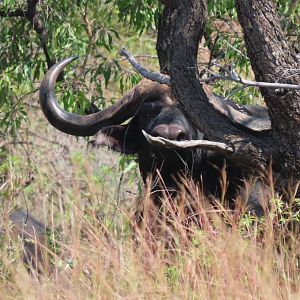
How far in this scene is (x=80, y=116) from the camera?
27.2 feet

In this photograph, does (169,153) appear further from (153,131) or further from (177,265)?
(177,265)

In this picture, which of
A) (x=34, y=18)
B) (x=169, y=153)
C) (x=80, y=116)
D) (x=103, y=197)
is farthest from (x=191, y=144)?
(x=34, y=18)

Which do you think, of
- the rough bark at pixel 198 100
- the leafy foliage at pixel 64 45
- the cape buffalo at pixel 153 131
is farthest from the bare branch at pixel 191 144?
the leafy foliage at pixel 64 45

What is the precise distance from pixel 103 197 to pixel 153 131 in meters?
1.49

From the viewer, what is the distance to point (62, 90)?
8680mm

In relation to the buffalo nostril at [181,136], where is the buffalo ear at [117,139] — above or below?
below

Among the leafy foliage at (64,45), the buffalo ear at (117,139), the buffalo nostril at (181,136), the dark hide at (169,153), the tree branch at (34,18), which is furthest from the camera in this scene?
the tree branch at (34,18)

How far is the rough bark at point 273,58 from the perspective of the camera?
6.00 m

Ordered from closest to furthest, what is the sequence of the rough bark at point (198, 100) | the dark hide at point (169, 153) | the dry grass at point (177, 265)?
1. the dry grass at point (177, 265)
2. the rough bark at point (198, 100)
3. the dark hide at point (169, 153)

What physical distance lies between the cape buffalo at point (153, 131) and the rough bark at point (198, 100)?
69 centimetres

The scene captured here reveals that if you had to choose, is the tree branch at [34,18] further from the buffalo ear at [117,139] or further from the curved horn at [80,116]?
the buffalo ear at [117,139]

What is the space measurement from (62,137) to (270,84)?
6554mm

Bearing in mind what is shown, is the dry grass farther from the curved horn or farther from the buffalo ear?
the curved horn

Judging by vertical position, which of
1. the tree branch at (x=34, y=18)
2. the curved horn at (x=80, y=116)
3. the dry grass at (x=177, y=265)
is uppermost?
the tree branch at (x=34, y=18)
